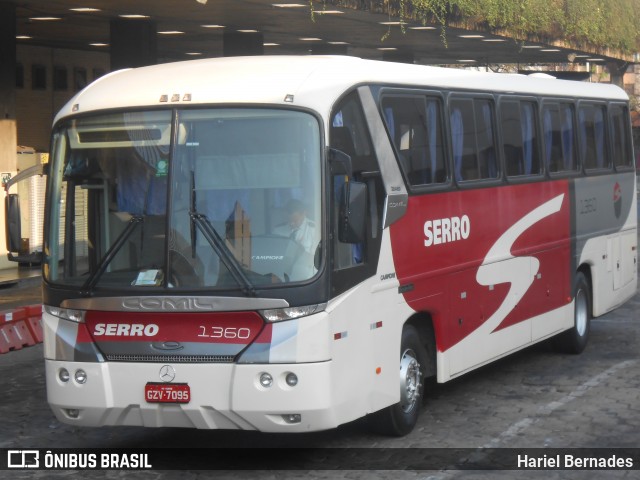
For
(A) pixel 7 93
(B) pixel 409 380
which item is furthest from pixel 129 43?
(B) pixel 409 380

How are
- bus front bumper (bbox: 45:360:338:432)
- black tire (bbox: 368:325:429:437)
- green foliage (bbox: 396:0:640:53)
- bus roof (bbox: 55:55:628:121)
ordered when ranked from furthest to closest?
green foliage (bbox: 396:0:640:53)
black tire (bbox: 368:325:429:437)
bus roof (bbox: 55:55:628:121)
bus front bumper (bbox: 45:360:338:432)

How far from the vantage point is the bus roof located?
9523 millimetres

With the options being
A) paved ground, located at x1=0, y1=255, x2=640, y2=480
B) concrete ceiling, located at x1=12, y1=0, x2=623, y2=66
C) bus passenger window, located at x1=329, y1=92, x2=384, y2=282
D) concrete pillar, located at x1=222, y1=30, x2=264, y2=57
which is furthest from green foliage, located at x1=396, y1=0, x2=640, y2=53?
bus passenger window, located at x1=329, y1=92, x2=384, y2=282

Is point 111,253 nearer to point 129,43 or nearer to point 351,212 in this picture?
point 351,212

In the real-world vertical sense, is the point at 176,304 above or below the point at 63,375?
above

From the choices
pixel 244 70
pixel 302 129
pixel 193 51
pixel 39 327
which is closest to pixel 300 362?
pixel 302 129

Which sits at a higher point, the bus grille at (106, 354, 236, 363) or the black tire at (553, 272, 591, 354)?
the bus grille at (106, 354, 236, 363)

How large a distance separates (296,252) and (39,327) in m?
8.99

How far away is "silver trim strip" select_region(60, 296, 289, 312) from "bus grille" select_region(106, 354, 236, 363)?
315 mm

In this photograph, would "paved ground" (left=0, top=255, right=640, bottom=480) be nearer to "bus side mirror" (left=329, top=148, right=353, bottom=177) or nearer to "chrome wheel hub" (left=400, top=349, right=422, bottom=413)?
"chrome wheel hub" (left=400, top=349, right=422, bottom=413)

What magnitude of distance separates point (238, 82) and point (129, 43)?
17.0 metres

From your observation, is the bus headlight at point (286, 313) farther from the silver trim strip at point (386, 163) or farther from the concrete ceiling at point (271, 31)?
the concrete ceiling at point (271, 31)

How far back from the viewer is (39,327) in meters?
17.5

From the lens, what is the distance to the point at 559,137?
14.9 meters
